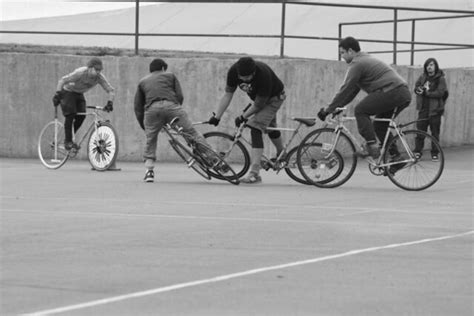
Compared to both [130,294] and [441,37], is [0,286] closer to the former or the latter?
[130,294]

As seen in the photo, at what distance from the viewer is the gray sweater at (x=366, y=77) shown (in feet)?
48.0

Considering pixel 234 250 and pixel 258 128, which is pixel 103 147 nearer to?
pixel 258 128

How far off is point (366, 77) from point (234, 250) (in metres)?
6.43

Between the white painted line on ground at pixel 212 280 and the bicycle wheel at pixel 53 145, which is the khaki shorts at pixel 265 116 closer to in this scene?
the bicycle wheel at pixel 53 145

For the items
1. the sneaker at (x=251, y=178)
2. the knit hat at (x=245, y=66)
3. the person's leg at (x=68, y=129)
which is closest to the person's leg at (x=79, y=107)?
the person's leg at (x=68, y=129)

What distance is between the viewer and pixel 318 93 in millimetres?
20953

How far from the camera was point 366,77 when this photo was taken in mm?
14727

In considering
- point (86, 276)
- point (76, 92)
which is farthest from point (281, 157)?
point (86, 276)

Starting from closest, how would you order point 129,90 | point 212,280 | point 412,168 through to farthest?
point 212,280
point 412,168
point 129,90

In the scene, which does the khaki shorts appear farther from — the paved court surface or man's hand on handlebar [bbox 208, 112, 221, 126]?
the paved court surface

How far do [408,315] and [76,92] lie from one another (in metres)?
12.5

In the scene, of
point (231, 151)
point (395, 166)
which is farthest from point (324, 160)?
point (231, 151)

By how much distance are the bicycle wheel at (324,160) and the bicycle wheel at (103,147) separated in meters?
3.58

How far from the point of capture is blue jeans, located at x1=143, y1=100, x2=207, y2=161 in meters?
15.6
